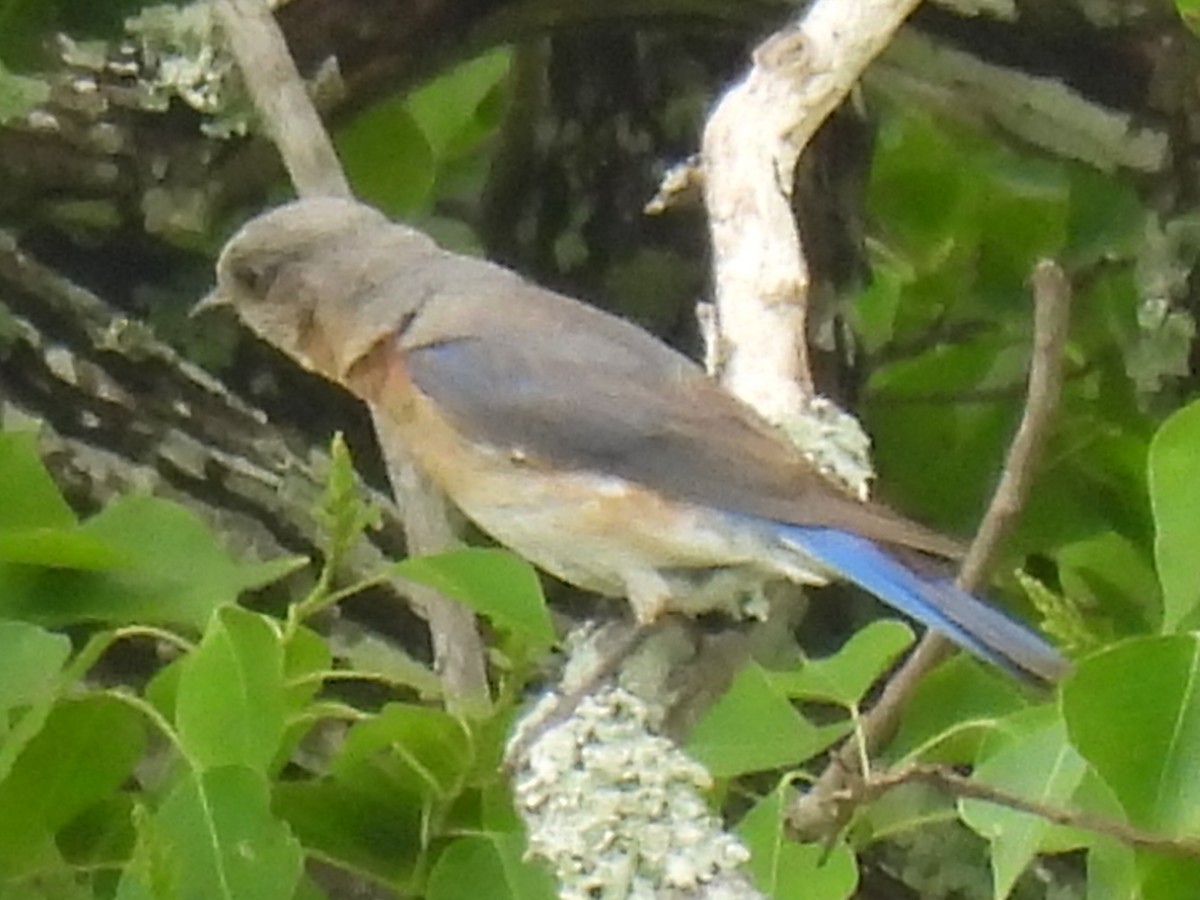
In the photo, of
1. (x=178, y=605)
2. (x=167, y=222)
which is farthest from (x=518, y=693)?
(x=167, y=222)

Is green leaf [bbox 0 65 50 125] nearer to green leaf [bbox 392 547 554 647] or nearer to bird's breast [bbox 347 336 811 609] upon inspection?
bird's breast [bbox 347 336 811 609]

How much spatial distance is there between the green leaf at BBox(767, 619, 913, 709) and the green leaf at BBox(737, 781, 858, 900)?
70 millimetres

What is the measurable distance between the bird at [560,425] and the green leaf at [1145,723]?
0.45 meters

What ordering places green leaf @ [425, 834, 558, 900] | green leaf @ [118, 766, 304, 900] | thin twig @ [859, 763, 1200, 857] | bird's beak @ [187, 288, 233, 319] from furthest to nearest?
bird's beak @ [187, 288, 233, 319] < green leaf @ [425, 834, 558, 900] < green leaf @ [118, 766, 304, 900] < thin twig @ [859, 763, 1200, 857]

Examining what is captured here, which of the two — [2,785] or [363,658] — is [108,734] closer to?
[2,785]

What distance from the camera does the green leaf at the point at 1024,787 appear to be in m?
1.53

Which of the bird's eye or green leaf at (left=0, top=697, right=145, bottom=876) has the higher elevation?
the bird's eye

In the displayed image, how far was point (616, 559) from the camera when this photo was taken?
6.98 ft

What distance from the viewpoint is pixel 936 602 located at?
188cm

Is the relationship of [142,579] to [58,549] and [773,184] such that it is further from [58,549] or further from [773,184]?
[773,184]

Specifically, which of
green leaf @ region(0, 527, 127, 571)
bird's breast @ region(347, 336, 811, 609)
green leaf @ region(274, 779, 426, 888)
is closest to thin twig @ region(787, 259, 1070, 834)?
green leaf @ region(274, 779, 426, 888)

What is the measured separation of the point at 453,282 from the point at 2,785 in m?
0.80

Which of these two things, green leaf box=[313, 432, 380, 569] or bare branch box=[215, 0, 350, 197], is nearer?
green leaf box=[313, 432, 380, 569]

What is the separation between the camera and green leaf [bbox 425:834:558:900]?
167cm
